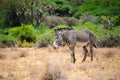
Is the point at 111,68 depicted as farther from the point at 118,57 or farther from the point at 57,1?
the point at 57,1

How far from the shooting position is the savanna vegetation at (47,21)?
2317 cm

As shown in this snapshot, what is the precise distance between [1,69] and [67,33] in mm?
2903

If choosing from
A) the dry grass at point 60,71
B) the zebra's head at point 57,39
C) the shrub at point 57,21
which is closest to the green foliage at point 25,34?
the shrub at point 57,21

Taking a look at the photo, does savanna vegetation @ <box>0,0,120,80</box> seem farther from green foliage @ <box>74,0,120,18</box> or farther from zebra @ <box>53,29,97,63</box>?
zebra @ <box>53,29,97,63</box>

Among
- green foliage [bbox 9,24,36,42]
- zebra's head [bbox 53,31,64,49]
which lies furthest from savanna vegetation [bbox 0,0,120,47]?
zebra's head [bbox 53,31,64,49]

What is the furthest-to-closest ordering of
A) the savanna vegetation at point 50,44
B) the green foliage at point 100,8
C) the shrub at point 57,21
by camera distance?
1. the shrub at point 57,21
2. the green foliage at point 100,8
3. the savanna vegetation at point 50,44

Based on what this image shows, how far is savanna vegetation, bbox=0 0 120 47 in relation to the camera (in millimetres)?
23173

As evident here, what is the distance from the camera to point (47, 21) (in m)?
40.9

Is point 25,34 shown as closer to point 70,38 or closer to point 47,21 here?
point 47,21

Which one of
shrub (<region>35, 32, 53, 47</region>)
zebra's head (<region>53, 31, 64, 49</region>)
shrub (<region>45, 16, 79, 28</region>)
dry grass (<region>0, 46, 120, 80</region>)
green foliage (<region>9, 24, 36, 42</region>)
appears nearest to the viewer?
dry grass (<region>0, 46, 120, 80</region>)

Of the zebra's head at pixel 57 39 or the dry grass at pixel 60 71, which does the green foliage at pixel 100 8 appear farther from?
the dry grass at pixel 60 71

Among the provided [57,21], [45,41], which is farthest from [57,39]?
[57,21]

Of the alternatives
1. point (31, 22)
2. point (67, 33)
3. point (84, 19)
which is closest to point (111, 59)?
point (67, 33)

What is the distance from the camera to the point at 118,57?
591 inches
